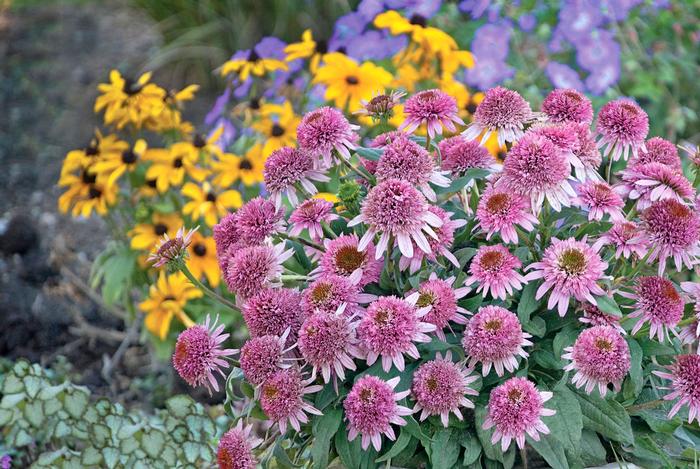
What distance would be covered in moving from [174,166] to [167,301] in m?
0.37

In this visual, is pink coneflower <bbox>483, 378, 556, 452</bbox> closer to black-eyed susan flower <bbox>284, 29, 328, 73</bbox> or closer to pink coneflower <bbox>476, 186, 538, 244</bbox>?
pink coneflower <bbox>476, 186, 538, 244</bbox>

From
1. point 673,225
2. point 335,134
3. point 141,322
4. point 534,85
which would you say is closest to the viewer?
point 673,225

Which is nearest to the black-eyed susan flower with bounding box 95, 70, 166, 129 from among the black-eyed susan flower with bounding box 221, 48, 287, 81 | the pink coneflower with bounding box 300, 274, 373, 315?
the black-eyed susan flower with bounding box 221, 48, 287, 81

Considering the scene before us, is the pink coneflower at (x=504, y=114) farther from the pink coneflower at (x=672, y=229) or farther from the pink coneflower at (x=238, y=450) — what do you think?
the pink coneflower at (x=238, y=450)

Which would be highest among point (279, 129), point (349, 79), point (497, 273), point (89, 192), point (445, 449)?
point (497, 273)

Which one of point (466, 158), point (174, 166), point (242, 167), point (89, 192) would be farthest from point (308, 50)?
point (466, 158)

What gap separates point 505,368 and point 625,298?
216 millimetres

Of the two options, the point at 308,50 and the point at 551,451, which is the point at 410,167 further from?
the point at 308,50

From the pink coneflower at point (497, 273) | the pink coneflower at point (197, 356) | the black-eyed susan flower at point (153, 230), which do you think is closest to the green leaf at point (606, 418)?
the pink coneflower at point (497, 273)

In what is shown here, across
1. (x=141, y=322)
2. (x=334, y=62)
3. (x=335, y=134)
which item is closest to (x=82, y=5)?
(x=141, y=322)

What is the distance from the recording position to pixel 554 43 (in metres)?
3.12

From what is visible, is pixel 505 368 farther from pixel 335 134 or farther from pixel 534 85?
pixel 534 85

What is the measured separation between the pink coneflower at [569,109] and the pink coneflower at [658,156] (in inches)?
3.9

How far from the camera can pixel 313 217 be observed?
49.3 inches
